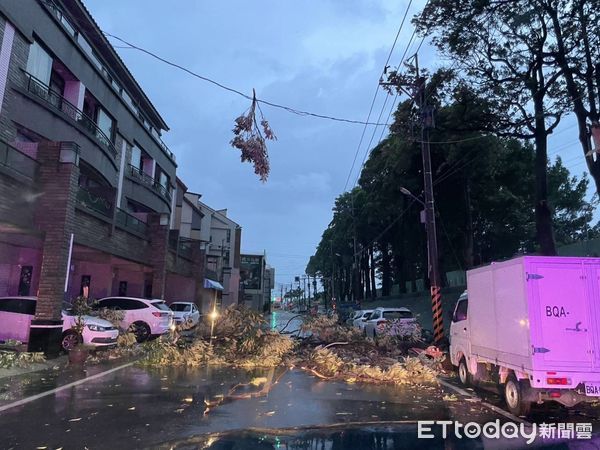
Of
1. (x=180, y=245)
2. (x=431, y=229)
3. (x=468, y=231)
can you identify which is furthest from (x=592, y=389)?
(x=180, y=245)

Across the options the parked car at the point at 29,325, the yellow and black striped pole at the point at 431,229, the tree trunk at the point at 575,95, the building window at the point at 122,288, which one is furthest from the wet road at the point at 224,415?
the building window at the point at 122,288

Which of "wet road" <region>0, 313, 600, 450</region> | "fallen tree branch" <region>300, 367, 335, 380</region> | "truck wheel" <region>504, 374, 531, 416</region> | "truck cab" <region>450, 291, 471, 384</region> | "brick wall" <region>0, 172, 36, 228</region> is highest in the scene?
"brick wall" <region>0, 172, 36, 228</region>

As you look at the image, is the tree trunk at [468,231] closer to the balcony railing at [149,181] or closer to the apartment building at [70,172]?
the apartment building at [70,172]

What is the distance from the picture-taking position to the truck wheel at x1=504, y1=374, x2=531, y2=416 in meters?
7.82

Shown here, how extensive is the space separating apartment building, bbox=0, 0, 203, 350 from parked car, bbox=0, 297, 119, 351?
1.99 feet

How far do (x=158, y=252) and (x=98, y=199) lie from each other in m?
7.84

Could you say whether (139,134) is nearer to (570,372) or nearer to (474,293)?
(474,293)

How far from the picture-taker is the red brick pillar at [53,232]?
48.0 feet

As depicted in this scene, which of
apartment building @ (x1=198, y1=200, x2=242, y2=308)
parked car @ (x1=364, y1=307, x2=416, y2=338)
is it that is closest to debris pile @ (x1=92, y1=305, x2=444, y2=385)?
parked car @ (x1=364, y1=307, x2=416, y2=338)

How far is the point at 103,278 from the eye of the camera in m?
26.8

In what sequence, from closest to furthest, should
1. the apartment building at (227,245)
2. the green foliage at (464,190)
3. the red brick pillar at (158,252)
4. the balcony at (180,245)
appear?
the green foliage at (464,190), the red brick pillar at (158,252), the balcony at (180,245), the apartment building at (227,245)

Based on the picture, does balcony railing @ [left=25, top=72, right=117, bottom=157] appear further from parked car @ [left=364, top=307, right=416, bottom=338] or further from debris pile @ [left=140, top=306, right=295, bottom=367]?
parked car @ [left=364, top=307, right=416, bottom=338]

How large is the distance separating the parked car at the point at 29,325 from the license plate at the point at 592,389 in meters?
13.5

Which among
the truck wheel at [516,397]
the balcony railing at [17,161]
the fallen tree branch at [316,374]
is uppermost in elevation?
the balcony railing at [17,161]
